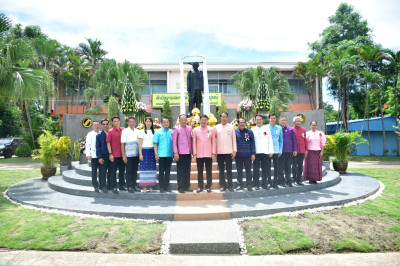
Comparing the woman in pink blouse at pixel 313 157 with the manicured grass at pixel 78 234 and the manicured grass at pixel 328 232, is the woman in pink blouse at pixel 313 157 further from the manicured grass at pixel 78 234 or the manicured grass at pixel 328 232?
the manicured grass at pixel 78 234

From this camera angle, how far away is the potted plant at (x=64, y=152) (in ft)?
33.2

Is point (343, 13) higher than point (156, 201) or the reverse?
higher

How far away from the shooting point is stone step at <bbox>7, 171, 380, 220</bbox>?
4.88 meters

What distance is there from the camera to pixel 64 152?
1017 centimetres

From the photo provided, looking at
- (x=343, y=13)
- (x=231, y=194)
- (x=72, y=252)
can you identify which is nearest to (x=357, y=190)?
(x=231, y=194)

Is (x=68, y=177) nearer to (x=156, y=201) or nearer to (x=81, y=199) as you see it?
(x=81, y=199)

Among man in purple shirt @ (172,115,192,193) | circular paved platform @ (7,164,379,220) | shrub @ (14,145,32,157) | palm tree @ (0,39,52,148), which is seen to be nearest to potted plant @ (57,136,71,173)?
palm tree @ (0,39,52,148)

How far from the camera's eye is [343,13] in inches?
1054

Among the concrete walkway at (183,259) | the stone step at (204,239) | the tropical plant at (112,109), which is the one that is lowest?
the concrete walkway at (183,259)

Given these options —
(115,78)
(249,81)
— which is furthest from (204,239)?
(249,81)

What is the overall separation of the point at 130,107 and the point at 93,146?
4236mm

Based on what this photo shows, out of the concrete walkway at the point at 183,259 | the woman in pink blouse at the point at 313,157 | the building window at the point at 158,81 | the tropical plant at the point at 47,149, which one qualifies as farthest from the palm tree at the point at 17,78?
the building window at the point at 158,81

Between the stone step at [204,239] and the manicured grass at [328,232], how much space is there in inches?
9.5

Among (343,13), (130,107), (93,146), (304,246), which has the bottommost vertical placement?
(304,246)
